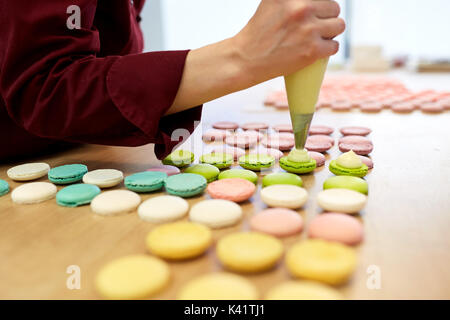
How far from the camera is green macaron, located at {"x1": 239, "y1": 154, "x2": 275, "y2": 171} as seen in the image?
0.85 m

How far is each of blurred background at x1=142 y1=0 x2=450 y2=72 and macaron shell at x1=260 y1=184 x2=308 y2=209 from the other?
9.88 ft

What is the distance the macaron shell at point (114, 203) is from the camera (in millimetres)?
643

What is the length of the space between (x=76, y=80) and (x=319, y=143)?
59cm

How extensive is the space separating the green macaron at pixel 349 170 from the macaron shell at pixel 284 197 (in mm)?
159

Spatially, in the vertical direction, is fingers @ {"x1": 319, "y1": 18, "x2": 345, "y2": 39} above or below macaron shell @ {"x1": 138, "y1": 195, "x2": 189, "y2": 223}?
above

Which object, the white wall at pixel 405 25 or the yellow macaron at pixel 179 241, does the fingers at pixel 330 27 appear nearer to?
the yellow macaron at pixel 179 241

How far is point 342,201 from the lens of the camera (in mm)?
622

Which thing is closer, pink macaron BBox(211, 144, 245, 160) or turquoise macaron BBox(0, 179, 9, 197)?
turquoise macaron BBox(0, 179, 9, 197)

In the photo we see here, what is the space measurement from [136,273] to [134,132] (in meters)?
0.36

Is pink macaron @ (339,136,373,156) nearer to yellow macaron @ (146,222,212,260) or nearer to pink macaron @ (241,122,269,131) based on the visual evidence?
pink macaron @ (241,122,269,131)

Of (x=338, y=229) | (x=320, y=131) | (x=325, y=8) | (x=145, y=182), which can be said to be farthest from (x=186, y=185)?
(x=320, y=131)

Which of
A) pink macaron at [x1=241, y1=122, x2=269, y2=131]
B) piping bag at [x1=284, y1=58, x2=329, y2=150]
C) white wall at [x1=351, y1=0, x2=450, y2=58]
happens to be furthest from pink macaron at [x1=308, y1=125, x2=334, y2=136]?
white wall at [x1=351, y1=0, x2=450, y2=58]

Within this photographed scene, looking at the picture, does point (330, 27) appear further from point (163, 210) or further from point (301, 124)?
point (163, 210)

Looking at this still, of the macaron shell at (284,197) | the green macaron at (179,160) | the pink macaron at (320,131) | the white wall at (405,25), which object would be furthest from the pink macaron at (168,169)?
the white wall at (405,25)
